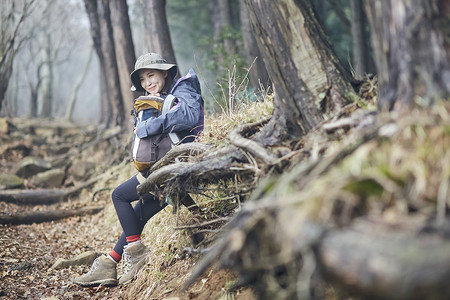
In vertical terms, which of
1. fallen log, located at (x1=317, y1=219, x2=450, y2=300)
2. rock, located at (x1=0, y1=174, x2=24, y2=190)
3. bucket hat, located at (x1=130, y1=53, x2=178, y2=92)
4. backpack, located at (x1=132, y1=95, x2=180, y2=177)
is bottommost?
rock, located at (x1=0, y1=174, x2=24, y2=190)

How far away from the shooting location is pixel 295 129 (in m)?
3.18

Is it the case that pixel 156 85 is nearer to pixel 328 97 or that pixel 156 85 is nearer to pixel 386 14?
pixel 328 97

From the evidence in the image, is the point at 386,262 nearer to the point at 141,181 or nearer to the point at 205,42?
the point at 141,181

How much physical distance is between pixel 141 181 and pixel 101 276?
43.2 inches

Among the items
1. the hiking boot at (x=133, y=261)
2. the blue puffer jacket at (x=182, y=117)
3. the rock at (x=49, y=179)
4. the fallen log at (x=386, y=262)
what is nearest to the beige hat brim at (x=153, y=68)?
the blue puffer jacket at (x=182, y=117)

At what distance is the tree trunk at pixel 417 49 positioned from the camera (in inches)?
82.1

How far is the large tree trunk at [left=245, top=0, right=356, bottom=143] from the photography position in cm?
301

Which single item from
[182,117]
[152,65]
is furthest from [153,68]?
[182,117]

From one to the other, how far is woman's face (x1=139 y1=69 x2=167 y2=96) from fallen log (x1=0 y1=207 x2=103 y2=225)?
3.83m

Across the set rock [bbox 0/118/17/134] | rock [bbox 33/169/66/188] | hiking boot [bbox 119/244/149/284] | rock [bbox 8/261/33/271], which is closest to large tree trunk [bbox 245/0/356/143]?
hiking boot [bbox 119/244/149/284]

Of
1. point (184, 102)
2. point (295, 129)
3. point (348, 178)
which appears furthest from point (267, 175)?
point (184, 102)

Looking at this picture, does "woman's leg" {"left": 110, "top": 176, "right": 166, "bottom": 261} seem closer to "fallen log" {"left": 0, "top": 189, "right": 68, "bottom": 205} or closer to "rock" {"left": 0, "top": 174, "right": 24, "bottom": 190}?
"fallen log" {"left": 0, "top": 189, "right": 68, "bottom": 205}

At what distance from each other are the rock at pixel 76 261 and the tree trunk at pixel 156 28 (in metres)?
4.47

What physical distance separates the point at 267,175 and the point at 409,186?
108 centimetres
